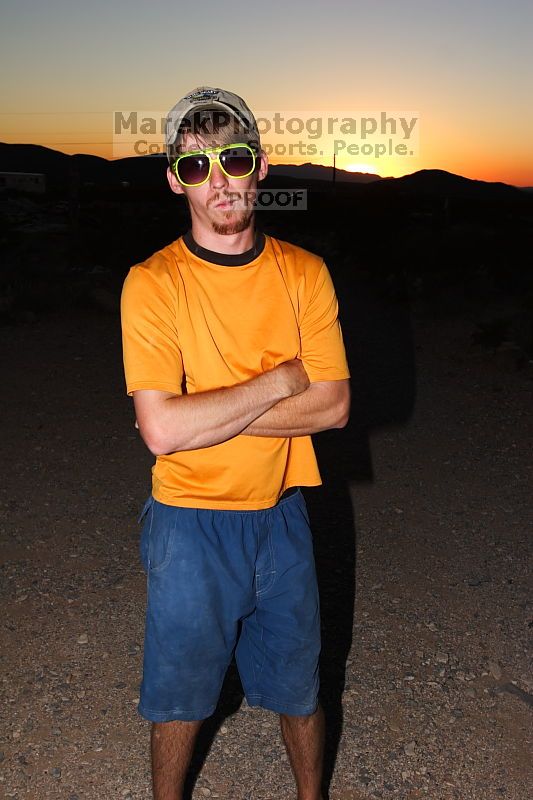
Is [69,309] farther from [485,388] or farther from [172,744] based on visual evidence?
[172,744]

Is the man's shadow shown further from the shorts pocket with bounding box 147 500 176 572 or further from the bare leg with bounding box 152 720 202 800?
the shorts pocket with bounding box 147 500 176 572

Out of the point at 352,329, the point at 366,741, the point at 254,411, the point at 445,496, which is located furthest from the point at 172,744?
the point at 352,329

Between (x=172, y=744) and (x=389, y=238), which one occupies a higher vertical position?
(x=172, y=744)

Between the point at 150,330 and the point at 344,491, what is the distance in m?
3.45

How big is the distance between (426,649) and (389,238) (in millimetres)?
16536

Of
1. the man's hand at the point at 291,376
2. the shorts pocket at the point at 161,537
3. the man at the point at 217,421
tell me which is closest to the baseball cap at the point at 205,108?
the man at the point at 217,421

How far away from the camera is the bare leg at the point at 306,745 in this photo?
88.0 inches

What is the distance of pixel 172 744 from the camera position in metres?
2.13

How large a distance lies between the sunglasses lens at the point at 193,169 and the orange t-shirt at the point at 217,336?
155 mm

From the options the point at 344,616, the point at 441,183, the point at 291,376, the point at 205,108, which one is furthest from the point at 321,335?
the point at 441,183

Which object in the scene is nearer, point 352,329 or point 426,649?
point 426,649

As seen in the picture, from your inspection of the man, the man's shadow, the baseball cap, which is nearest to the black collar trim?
the man

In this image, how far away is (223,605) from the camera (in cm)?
206

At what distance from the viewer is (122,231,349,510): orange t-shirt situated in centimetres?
200
